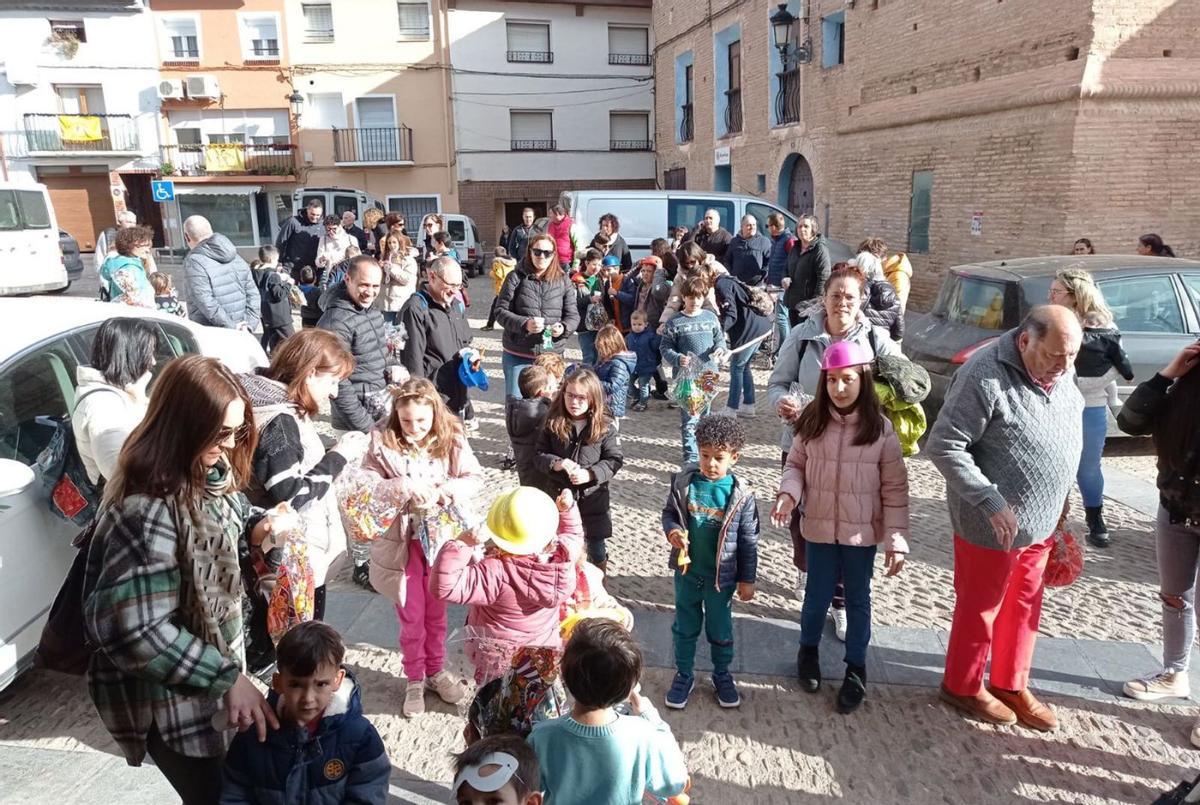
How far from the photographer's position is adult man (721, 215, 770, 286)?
33.6 ft

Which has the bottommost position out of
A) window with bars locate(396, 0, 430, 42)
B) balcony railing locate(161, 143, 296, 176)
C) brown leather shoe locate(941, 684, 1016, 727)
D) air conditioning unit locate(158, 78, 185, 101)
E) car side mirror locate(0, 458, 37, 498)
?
brown leather shoe locate(941, 684, 1016, 727)

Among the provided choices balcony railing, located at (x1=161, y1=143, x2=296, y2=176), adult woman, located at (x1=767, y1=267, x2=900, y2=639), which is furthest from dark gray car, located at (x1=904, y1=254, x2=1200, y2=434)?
balcony railing, located at (x1=161, y1=143, x2=296, y2=176)

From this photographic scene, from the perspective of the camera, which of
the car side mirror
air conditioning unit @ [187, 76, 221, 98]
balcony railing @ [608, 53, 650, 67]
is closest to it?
the car side mirror

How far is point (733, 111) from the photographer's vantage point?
21453 millimetres

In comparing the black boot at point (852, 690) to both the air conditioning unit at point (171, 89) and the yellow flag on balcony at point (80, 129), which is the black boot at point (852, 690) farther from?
the yellow flag on balcony at point (80, 129)

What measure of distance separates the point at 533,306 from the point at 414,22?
24.2 metres

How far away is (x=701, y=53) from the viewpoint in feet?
74.0

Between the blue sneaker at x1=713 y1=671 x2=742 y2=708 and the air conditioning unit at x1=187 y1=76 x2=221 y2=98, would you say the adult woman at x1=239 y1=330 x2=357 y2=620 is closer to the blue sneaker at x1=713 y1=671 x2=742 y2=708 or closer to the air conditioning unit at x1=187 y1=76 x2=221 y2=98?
the blue sneaker at x1=713 y1=671 x2=742 y2=708

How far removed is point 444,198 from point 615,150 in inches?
238

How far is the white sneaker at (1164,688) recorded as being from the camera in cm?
371

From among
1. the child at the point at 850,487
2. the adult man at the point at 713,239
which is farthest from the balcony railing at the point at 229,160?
the child at the point at 850,487

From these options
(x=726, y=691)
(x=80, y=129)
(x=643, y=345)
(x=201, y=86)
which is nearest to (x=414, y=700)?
(x=726, y=691)

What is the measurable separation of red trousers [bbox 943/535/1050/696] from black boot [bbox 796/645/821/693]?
57cm

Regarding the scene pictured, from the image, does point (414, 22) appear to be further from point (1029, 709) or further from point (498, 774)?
point (498, 774)
